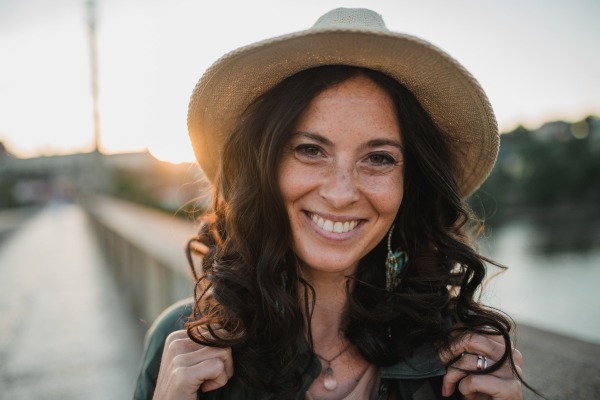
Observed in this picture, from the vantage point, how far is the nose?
4.77 ft

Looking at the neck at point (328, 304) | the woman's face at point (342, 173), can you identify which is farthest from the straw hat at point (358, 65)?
the neck at point (328, 304)

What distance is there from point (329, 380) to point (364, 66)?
1266 millimetres

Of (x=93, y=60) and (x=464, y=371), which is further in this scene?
(x=93, y=60)

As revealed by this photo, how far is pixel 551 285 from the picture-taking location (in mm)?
14047

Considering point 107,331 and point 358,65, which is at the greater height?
point 358,65

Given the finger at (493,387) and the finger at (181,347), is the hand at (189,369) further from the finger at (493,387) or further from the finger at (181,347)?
the finger at (493,387)

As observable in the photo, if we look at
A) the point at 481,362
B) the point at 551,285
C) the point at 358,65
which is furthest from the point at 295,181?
the point at 551,285

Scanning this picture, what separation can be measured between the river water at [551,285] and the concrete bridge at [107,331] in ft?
19.4

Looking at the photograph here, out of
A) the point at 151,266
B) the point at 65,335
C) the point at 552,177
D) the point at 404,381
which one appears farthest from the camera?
the point at 552,177

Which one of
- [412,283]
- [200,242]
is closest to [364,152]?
[412,283]

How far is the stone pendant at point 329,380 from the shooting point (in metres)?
1.56

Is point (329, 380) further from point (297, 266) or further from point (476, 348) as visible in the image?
point (476, 348)

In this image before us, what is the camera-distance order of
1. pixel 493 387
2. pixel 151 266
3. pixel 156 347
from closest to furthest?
pixel 493 387 → pixel 156 347 → pixel 151 266

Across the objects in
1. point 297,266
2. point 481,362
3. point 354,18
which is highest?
point 354,18
